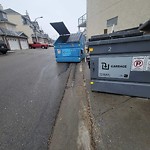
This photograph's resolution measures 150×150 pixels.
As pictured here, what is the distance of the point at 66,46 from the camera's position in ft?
20.2

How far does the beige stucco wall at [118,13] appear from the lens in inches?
215

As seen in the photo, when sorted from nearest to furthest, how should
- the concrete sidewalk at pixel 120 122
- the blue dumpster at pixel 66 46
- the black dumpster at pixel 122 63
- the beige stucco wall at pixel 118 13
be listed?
the concrete sidewalk at pixel 120 122 → the black dumpster at pixel 122 63 → the beige stucco wall at pixel 118 13 → the blue dumpster at pixel 66 46

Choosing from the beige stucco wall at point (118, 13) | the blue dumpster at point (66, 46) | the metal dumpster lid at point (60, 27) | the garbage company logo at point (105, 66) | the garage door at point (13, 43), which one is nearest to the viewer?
the garbage company logo at point (105, 66)

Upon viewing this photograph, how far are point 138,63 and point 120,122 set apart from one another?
1.20 m

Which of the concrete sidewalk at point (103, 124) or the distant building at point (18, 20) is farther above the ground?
the distant building at point (18, 20)

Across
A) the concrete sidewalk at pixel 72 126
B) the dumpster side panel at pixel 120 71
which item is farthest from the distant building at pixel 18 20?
the concrete sidewalk at pixel 72 126

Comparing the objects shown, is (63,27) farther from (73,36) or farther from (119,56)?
(119,56)

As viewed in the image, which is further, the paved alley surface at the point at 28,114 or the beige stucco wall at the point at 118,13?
the beige stucco wall at the point at 118,13

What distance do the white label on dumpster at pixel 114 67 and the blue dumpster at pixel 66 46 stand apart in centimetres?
393

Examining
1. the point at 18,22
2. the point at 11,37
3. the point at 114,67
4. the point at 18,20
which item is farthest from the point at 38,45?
the point at 114,67

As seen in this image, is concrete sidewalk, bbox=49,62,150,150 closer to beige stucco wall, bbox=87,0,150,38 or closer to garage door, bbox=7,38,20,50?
beige stucco wall, bbox=87,0,150,38

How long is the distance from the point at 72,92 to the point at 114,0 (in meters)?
8.53

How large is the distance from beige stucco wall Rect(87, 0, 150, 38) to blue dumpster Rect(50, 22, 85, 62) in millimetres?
3317

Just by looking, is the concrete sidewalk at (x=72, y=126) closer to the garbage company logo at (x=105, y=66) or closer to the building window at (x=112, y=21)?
the garbage company logo at (x=105, y=66)
